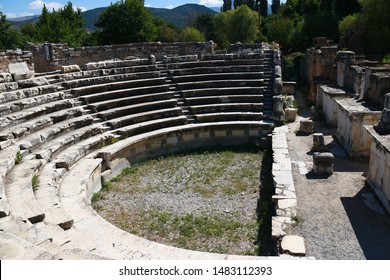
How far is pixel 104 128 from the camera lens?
1192cm

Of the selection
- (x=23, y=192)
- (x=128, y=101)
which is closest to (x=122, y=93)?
(x=128, y=101)

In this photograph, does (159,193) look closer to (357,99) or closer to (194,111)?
(194,111)

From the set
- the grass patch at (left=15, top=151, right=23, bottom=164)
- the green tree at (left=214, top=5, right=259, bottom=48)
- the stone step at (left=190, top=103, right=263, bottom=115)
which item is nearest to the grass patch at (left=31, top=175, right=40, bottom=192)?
the grass patch at (left=15, top=151, right=23, bottom=164)

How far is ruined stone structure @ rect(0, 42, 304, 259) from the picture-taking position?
20.4 ft

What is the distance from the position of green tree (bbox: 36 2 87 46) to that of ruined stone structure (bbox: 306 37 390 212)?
80.5 feet

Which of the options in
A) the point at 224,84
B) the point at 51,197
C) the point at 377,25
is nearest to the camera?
the point at 51,197

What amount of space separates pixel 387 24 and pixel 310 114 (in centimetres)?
1314

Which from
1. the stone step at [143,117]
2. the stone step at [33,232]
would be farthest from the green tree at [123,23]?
the stone step at [33,232]

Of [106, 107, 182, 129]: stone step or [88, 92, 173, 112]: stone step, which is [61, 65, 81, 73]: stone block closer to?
[88, 92, 173, 112]: stone step

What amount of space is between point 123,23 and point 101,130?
2781 centimetres

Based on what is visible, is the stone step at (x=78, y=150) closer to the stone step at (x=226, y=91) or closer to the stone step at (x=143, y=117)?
the stone step at (x=143, y=117)

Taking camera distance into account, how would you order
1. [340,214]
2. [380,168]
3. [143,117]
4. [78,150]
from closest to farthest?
1. [340,214]
2. [380,168]
3. [78,150]
4. [143,117]

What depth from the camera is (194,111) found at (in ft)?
45.5

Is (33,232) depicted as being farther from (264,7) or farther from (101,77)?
(264,7)
